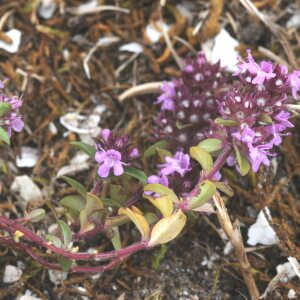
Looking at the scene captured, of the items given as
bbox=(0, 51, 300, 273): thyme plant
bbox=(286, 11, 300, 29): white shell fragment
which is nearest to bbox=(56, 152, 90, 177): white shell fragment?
bbox=(0, 51, 300, 273): thyme plant

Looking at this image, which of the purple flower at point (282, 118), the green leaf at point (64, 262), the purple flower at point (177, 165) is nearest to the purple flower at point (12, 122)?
the green leaf at point (64, 262)

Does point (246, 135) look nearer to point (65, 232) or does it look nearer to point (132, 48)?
point (65, 232)

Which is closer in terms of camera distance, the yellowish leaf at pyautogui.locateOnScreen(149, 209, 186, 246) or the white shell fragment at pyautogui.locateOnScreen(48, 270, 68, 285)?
the yellowish leaf at pyautogui.locateOnScreen(149, 209, 186, 246)

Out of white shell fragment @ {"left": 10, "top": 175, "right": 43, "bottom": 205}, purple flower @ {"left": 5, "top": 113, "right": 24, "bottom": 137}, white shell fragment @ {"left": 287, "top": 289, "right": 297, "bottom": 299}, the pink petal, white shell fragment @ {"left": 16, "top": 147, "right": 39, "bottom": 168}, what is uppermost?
purple flower @ {"left": 5, "top": 113, "right": 24, "bottom": 137}

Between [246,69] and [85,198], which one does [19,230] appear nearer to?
[85,198]

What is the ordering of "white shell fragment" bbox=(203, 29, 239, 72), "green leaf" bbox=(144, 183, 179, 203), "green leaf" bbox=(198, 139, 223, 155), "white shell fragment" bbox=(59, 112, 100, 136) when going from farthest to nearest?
"white shell fragment" bbox=(203, 29, 239, 72) < "white shell fragment" bbox=(59, 112, 100, 136) < "green leaf" bbox=(198, 139, 223, 155) < "green leaf" bbox=(144, 183, 179, 203)

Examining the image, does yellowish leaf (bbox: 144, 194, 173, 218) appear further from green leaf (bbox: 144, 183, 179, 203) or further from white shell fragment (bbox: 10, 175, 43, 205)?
white shell fragment (bbox: 10, 175, 43, 205)

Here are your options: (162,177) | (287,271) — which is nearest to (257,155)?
(162,177)
